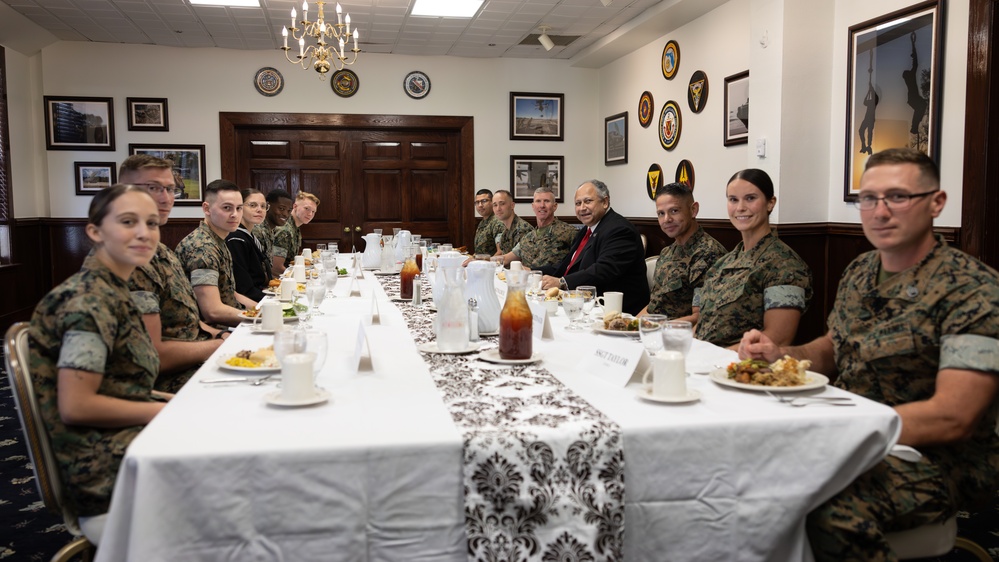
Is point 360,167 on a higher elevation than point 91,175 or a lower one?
higher

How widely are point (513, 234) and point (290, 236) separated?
2.12m

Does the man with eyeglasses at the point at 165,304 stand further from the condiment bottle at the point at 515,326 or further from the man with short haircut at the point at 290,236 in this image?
the man with short haircut at the point at 290,236

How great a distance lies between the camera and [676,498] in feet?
5.22

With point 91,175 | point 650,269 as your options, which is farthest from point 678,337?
point 91,175

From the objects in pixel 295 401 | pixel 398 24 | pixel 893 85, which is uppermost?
pixel 398 24

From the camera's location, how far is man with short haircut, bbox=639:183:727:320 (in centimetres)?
371

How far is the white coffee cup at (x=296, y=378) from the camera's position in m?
1.74

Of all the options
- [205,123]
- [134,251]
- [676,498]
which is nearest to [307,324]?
[134,251]

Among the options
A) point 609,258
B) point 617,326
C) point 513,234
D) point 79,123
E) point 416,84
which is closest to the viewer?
point 617,326

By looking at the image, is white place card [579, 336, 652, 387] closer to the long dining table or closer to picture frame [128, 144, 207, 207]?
the long dining table

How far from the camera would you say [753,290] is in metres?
2.87

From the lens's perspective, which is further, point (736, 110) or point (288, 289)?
point (736, 110)

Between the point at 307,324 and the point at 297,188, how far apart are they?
6.42 metres

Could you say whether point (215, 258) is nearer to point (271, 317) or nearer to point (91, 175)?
point (271, 317)
